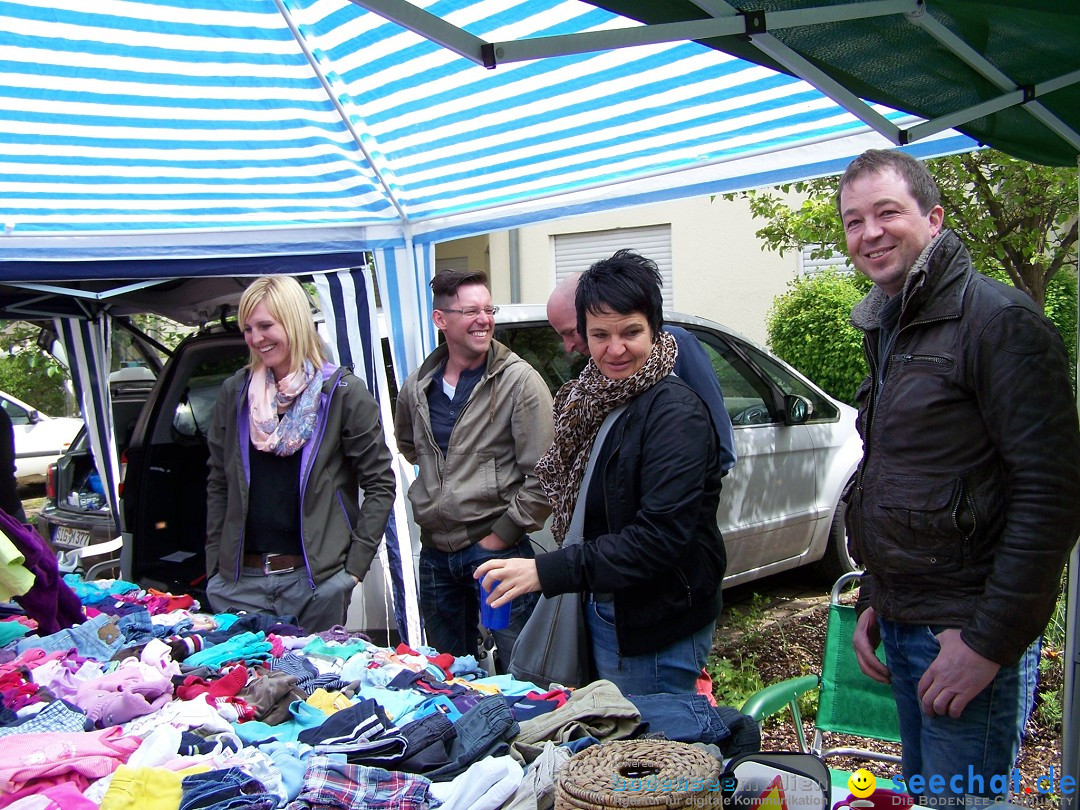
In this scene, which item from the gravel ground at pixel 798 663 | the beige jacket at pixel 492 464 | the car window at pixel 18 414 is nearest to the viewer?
the beige jacket at pixel 492 464

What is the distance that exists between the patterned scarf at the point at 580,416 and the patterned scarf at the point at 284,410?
1.12 metres

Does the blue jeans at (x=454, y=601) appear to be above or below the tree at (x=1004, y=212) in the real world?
below

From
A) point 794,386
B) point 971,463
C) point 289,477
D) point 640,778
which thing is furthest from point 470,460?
point 794,386

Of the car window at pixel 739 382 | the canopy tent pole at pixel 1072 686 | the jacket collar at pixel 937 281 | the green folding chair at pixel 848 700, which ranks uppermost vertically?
the jacket collar at pixel 937 281

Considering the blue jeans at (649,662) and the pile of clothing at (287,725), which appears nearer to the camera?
the pile of clothing at (287,725)

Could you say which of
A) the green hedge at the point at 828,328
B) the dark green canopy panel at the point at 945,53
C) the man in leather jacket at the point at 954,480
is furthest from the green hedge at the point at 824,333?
the man in leather jacket at the point at 954,480

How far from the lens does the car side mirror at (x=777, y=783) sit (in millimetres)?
1438

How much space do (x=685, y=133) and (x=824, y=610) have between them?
3508 mm

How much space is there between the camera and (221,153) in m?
3.92

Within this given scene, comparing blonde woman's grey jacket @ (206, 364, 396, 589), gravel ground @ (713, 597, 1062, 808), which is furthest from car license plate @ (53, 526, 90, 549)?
gravel ground @ (713, 597, 1062, 808)

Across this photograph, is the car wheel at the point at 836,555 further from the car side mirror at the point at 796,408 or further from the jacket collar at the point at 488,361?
the jacket collar at the point at 488,361

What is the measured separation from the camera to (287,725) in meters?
2.13

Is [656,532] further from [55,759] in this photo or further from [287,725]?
[55,759]

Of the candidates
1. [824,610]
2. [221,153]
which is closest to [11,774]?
[221,153]
